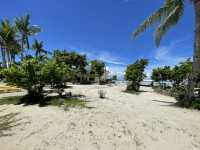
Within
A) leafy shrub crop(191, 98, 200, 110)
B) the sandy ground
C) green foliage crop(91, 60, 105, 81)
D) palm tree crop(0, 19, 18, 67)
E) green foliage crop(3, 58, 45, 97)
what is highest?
palm tree crop(0, 19, 18, 67)

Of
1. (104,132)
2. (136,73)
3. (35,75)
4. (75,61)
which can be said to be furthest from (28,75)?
(75,61)

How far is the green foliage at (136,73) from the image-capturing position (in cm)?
2928

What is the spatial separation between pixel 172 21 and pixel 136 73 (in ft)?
51.0

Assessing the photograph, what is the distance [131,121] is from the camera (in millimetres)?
9234

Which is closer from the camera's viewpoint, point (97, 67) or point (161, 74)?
point (161, 74)

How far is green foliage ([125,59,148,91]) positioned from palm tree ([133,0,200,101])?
567 inches

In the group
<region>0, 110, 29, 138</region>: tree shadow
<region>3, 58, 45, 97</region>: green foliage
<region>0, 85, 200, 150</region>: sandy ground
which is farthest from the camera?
<region>3, 58, 45, 97</region>: green foliage

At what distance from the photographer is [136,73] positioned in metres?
29.4

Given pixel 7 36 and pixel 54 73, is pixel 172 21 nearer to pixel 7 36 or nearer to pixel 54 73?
pixel 54 73

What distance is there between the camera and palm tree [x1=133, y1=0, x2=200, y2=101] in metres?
13.4

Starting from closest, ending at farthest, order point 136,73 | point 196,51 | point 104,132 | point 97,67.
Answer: point 104,132, point 196,51, point 136,73, point 97,67

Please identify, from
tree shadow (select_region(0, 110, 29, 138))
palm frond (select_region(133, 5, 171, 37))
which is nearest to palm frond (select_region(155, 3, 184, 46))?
palm frond (select_region(133, 5, 171, 37))

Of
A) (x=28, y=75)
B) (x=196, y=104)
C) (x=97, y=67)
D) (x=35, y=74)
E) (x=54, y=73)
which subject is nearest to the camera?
(x=196, y=104)

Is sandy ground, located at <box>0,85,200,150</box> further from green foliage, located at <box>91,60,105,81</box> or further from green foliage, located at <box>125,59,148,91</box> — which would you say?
green foliage, located at <box>91,60,105,81</box>
